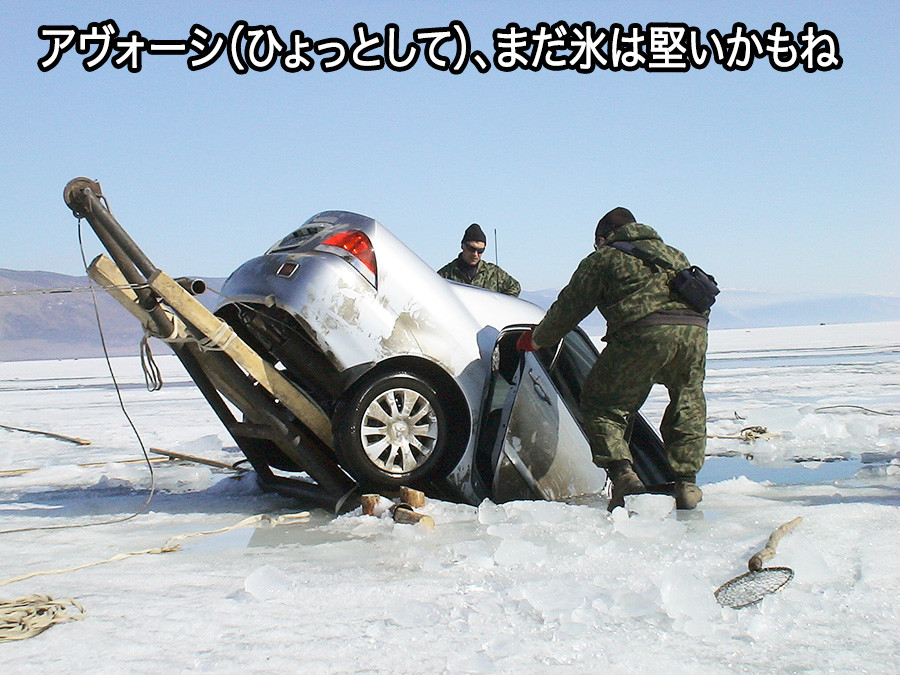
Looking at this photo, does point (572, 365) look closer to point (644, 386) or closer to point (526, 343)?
point (526, 343)

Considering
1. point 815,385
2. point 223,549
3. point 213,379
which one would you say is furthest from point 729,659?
point 815,385

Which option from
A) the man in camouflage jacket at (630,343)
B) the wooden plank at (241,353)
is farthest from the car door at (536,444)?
the wooden plank at (241,353)

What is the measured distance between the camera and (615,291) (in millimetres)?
4539

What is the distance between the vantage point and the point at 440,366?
14.8 ft

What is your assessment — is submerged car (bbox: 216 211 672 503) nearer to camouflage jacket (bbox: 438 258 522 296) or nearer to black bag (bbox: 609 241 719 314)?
black bag (bbox: 609 241 719 314)

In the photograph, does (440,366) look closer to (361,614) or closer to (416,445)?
(416,445)

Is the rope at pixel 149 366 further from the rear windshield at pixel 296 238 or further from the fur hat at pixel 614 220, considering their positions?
the fur hat at pixel 614 220

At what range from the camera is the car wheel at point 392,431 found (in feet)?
14.2

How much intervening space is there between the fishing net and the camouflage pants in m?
1.46

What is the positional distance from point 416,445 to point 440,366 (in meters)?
0.42

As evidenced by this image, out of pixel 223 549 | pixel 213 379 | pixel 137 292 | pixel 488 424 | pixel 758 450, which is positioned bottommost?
pixel 758 450

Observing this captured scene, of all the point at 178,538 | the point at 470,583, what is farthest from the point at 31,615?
the point at 470,583

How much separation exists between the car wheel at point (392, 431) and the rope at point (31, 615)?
164 cm

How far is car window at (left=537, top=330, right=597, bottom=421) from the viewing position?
4.79 meters
